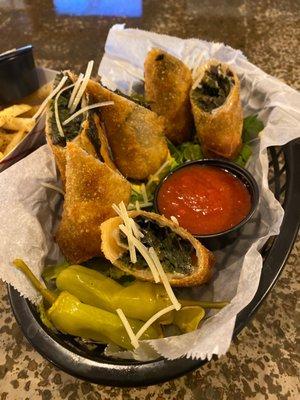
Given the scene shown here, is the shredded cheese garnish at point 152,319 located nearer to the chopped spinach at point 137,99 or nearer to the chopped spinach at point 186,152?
the chopped spinach at point 186,152

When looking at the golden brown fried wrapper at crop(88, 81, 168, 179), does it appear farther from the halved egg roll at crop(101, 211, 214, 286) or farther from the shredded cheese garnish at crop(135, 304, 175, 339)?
the shredded cheese garnish at crop(135, 304, 175, 339)

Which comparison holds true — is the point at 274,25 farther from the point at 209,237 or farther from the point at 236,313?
the point at 236,313

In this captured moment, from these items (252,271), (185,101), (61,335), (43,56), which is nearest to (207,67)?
(185,101)

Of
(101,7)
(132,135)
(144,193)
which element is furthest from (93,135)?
(101,7)

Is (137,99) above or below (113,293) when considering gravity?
above

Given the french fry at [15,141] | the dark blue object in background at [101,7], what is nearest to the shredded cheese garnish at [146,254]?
the french fry at [15,141]

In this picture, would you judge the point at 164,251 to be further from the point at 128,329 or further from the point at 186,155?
the point at 186,155

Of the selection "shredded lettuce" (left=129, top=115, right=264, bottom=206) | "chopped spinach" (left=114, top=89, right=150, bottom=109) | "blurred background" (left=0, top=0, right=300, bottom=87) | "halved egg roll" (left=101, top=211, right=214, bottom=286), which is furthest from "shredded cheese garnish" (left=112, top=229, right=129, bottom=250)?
"blurred background" (left=0, top=0, right=300, bottom=87)
